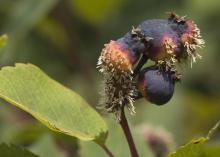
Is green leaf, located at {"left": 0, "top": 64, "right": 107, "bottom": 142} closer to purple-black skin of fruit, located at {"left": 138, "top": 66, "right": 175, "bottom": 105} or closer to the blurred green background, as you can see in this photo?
purple-black skin of fruit, located at {"left": 138, "top": 66, "right": 175, "bottom": 105}

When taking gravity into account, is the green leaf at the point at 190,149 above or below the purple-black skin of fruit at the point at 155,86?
below

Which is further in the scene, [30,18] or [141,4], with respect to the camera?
[141,4]

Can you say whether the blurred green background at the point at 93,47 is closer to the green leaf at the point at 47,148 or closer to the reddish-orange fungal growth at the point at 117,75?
the green leaf at the point at 47,148

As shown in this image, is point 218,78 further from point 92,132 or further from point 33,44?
point 92,132

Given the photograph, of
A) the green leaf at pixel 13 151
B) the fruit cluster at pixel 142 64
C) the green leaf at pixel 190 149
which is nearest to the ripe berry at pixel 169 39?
the fruit cluster at pixel 142 64

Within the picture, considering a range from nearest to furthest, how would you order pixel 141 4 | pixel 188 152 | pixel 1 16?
1. pixel 188 152
2. pixel 1 16
3. pixel 141 4

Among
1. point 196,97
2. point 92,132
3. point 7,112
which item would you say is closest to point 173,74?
point 92,132

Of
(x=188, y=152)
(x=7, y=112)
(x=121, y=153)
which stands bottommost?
(x=7, y=112)
